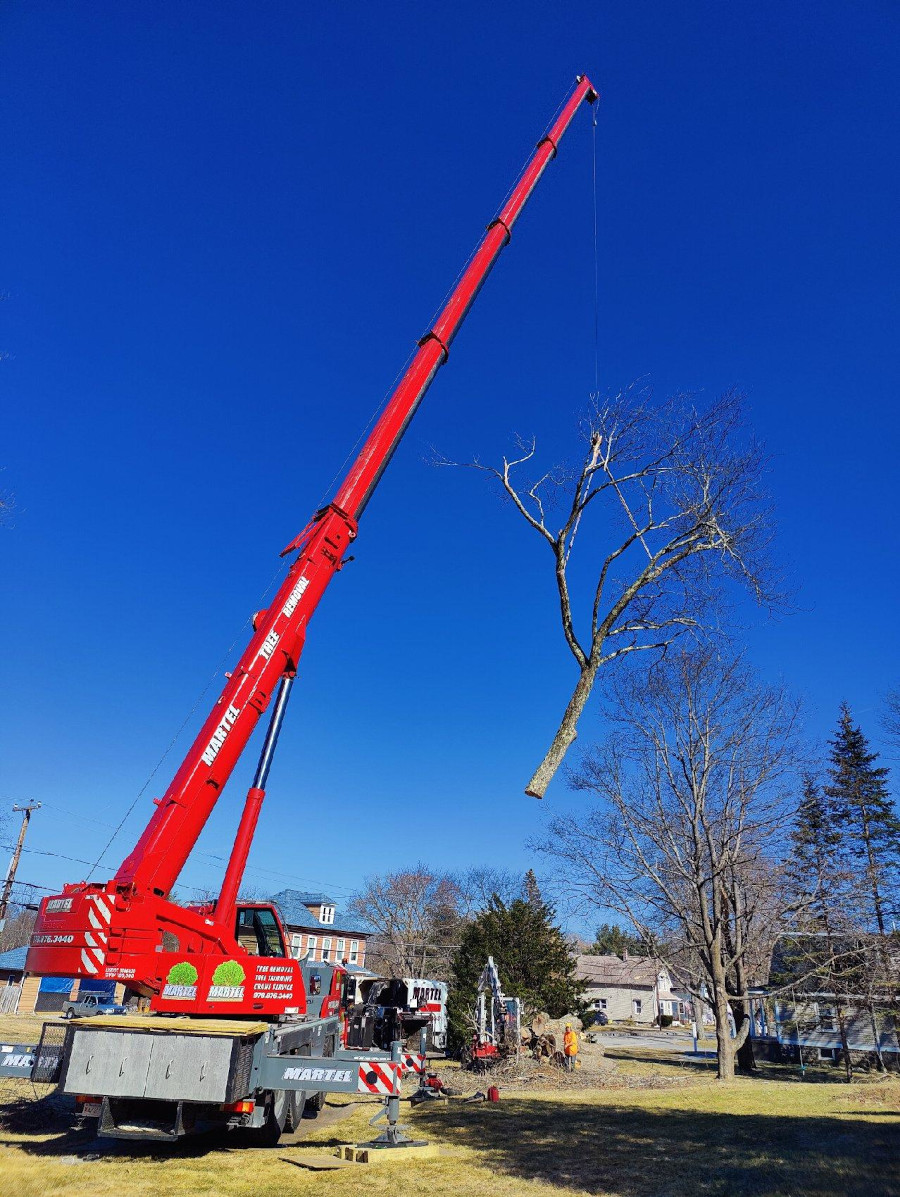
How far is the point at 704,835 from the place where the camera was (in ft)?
72.1

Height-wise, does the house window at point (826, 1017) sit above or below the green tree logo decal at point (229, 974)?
below

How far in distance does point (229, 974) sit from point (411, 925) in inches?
1832

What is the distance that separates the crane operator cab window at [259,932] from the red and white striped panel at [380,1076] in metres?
2.32

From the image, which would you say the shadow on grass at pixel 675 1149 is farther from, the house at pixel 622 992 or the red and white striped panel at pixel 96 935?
the house at pixel 622 992

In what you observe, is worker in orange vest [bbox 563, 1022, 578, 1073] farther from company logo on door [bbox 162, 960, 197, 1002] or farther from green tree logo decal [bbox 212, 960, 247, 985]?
company logo on door [bbox 162, 960, 197, 1002]

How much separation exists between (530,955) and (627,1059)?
6.08 m

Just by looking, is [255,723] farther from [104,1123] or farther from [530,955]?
[530,955]

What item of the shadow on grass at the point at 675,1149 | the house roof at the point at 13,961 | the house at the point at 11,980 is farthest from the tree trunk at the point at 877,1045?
the house roof at the point at 13,961

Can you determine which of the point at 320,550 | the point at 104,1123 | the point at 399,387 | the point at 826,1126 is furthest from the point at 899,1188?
the point at 399,387

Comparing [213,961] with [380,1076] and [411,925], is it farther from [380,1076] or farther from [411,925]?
[411,925]

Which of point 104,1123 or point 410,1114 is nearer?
point 104,1123

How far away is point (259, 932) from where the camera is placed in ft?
34.2

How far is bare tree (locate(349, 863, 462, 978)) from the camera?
5188 cm

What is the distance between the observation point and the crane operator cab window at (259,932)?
33.9 feet
